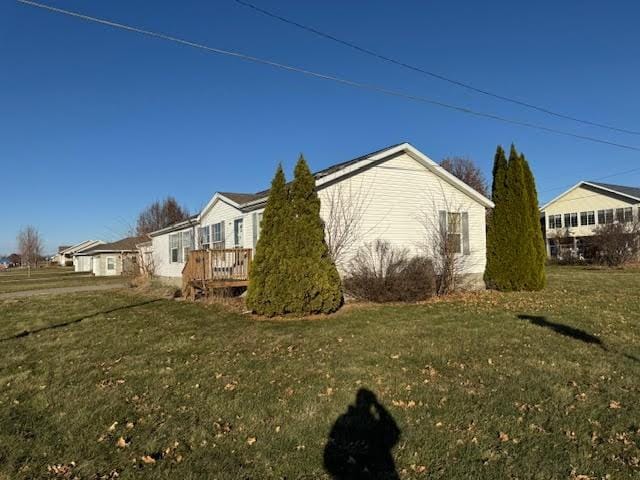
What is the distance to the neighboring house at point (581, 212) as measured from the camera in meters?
36.9

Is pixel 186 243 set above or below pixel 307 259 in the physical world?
above

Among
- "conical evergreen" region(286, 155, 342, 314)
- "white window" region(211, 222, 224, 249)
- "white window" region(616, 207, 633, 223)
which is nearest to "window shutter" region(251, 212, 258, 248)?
"white window" region(211, 222, 224, 249)

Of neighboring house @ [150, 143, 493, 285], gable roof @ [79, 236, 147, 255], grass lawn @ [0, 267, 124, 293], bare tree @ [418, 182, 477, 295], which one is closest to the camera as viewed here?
neighboring house @ [150, 143, 493, 285]

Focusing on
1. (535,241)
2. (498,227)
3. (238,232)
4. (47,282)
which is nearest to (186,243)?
(238,232)

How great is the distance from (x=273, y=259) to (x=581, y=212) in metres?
40.0

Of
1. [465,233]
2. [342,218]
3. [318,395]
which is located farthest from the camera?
[465,233]

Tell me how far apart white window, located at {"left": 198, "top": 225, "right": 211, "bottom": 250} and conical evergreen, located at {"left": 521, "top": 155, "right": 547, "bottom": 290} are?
1272 cm

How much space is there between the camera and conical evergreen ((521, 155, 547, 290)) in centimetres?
1469

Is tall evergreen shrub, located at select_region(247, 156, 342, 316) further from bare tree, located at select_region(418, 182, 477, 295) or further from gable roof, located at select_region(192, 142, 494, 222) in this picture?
bare tree, located at select_region(418, 182, 477, 295)

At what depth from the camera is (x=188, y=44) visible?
857 centimetres

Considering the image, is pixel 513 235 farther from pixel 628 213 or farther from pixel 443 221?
pixel 628 213

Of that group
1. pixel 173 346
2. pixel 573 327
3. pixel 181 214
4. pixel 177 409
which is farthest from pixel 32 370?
pixel 181 214

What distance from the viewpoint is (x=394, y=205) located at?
15.1m

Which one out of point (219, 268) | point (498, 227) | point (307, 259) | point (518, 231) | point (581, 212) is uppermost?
point (581, 212)
